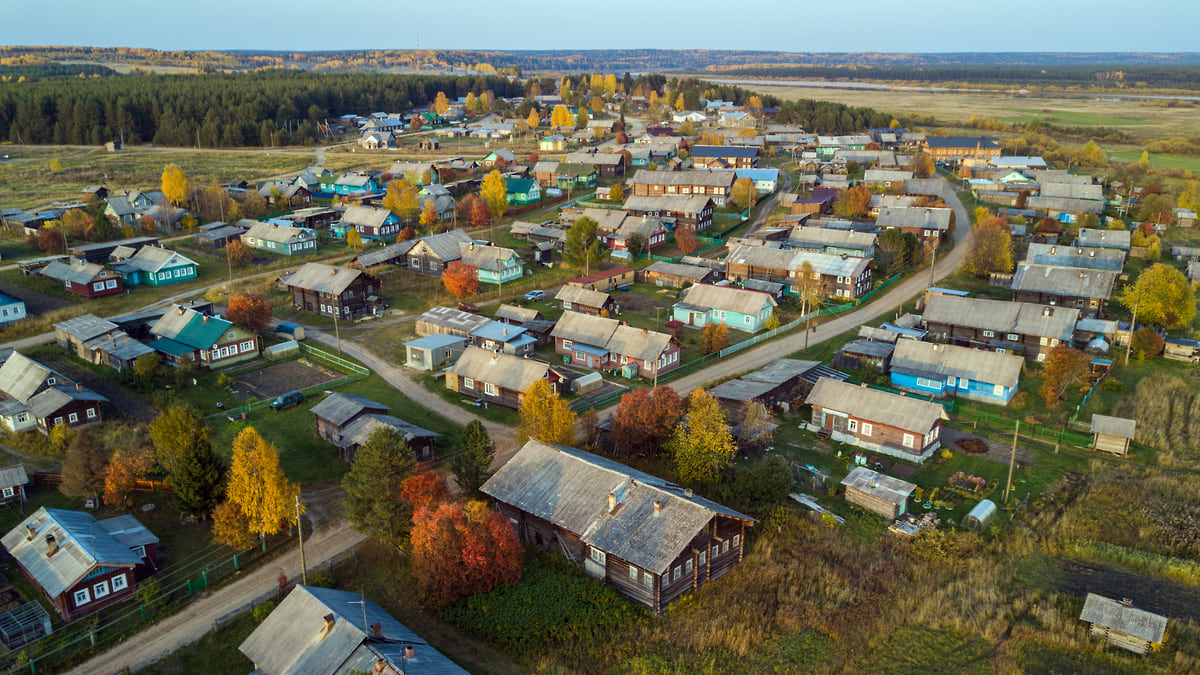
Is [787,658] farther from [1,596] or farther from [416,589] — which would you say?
[1,596]

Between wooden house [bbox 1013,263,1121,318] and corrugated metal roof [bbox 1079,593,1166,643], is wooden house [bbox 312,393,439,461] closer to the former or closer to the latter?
corrugated metal roof [bbox 1079,593,1166,643]

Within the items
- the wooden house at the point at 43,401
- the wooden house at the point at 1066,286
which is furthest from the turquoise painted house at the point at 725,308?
the wooden house at the point at 43,401

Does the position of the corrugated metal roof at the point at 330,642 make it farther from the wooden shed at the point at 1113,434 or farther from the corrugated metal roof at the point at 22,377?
the wooden shed at the point at 1113,434

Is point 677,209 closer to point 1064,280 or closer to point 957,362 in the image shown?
point 1064,280

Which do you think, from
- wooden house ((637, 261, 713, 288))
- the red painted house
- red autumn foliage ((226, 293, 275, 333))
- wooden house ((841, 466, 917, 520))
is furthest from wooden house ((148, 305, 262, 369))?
wooden house ((841, 466, 917, 520))

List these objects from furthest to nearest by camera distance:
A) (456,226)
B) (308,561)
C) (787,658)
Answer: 1. (456,226)
2. (308,561)
3. (787,658)

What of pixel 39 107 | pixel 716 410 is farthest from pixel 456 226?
pixel 39 107
